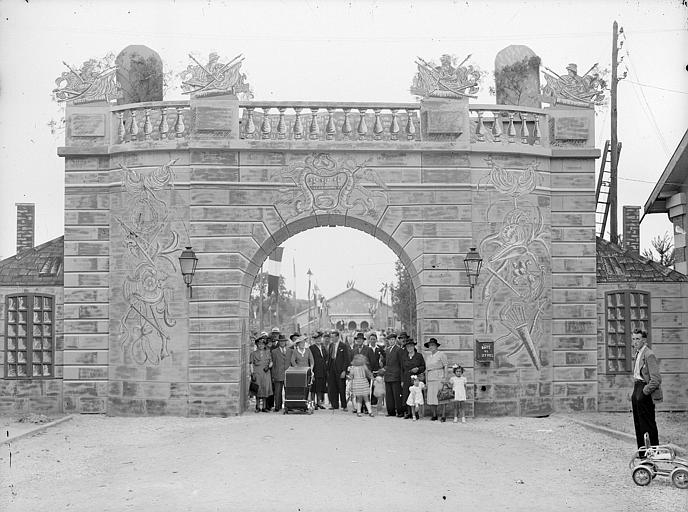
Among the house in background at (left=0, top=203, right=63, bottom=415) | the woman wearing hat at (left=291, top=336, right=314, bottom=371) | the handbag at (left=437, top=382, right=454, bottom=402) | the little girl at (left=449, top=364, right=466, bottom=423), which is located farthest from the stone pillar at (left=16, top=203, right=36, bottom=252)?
the little girl at (left=449, top=364, right=466, bottom=423)

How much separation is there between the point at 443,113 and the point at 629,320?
524 cm

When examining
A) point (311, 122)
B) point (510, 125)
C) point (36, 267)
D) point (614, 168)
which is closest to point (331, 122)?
point (311, 122)

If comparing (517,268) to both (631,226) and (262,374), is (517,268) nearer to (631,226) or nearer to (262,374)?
(262,374)

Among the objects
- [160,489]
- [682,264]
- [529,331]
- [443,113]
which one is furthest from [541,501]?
[682,264]

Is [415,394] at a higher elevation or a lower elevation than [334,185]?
lower

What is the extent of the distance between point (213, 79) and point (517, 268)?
20.5 ft

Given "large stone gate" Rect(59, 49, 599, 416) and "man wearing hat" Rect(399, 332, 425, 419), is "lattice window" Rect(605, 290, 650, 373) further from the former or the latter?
"man wearing hat" Rect(399, 332, 425, 419)

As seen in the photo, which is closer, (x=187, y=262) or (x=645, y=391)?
(x=645, y=391)

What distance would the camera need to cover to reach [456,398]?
1602 centimetres

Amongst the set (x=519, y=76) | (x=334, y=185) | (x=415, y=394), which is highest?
(x=519, y=76)

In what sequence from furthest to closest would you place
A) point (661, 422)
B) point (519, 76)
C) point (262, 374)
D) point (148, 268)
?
point (519, 76) < point (262, 374) < point (148, 268) < point (661, 422)

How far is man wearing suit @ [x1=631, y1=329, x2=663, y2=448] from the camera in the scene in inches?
436

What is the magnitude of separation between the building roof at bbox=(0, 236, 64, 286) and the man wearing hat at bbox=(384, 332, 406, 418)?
603cm

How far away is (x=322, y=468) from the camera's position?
11.0 metres
